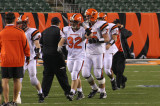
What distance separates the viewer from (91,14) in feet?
28.5

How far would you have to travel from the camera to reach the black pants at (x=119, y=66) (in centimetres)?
1033

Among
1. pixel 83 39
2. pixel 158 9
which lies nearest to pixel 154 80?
pixel 83 39

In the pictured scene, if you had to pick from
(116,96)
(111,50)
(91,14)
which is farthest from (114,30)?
(116,96)

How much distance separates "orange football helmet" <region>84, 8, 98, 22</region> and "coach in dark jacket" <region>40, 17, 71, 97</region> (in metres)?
0.63

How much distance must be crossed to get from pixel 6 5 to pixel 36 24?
2916 mm

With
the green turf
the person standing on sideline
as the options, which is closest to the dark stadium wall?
the green turf

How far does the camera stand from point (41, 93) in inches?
320

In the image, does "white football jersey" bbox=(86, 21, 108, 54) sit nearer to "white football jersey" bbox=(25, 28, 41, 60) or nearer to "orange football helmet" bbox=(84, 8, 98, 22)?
"orange football helmet" bbox=(84, 8, 98, 22)

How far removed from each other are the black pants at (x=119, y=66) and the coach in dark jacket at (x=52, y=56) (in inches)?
81.4

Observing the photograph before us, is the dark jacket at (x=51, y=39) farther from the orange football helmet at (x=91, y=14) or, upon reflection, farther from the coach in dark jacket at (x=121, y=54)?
the coach in dark jacket at (x=121, y=54)

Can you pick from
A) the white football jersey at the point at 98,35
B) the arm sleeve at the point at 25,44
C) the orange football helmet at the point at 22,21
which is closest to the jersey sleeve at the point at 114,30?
the white football jersey at the point at 98,35

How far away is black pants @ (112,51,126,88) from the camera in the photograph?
1033 centimetres

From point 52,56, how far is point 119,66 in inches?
97.7

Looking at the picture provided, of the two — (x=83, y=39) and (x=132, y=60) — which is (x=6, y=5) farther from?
(x=83, y=39)
